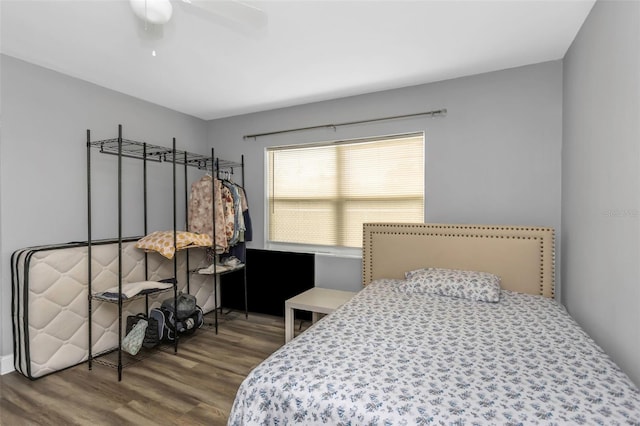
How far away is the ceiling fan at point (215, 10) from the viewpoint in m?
1.49

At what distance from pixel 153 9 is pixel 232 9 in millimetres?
457

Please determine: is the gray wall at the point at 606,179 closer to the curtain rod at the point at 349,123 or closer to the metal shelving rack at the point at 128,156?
the curtain rod at the point at 349,123

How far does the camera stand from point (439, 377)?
48.6 inches

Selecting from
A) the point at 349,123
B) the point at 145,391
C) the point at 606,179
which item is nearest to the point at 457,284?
the point at 606,179

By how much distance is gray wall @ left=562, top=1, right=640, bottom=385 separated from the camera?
Answer: 1391 mm

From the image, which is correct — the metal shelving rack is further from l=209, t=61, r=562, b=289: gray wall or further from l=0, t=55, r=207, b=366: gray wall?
l=209, t=61, r=562, b=289: gray wall

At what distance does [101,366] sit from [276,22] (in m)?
2.87

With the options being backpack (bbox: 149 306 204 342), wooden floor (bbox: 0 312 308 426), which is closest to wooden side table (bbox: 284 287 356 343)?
wooden floor (bbox: 0 312 308 426)

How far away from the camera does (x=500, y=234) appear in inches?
102

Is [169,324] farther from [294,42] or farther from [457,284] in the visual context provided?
[294,42]

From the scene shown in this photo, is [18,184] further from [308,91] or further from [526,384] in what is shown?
[526,384]

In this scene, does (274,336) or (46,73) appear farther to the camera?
(274,336)

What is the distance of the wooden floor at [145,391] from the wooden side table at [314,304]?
29cm

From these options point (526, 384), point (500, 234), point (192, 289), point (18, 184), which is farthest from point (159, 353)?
point (500, 234)
